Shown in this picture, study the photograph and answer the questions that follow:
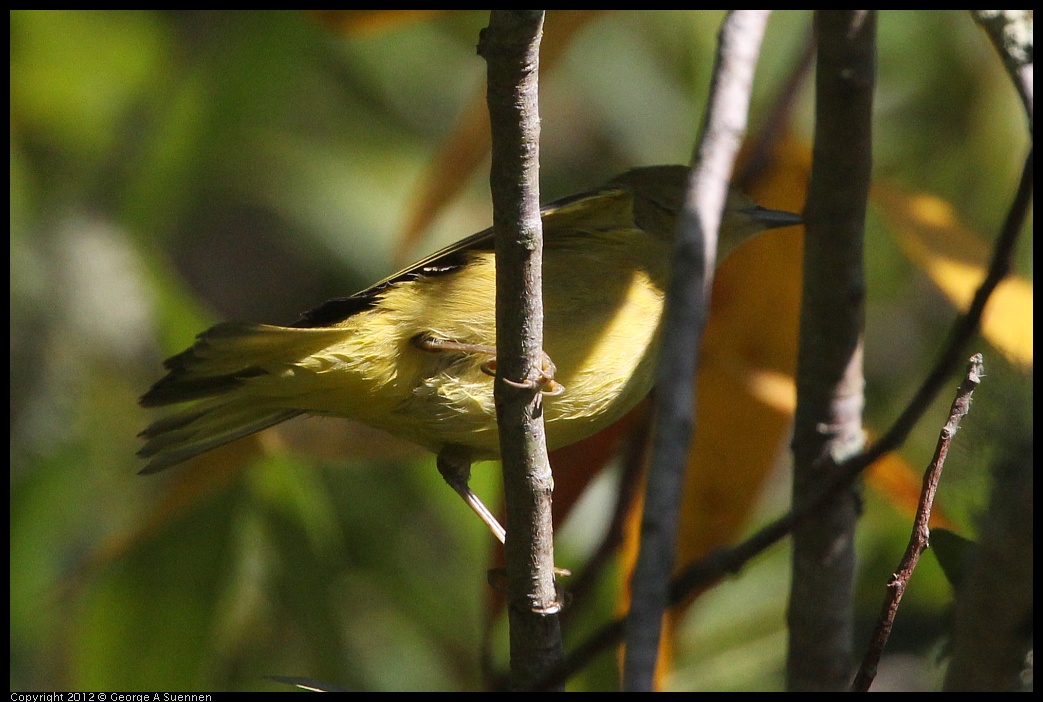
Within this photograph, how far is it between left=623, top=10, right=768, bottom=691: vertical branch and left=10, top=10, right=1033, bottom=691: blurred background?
1033mm

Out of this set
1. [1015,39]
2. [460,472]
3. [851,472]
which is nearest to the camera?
[851,472]

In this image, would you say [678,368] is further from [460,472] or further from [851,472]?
[460,472]

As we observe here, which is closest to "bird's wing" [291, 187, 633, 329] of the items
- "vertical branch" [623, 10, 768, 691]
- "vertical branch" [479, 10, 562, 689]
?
"vertical branch" [479, 10, 562, 689]

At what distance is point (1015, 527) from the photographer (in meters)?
1.61

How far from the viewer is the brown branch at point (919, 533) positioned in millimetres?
1912

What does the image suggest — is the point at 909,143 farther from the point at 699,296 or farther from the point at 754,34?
the point at 699,296

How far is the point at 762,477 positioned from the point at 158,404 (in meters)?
1.77

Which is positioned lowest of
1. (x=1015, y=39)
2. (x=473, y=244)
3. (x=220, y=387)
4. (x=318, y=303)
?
(x=220, y=387)

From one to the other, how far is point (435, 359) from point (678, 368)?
1.27m

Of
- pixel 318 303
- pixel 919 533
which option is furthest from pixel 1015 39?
pixel 318 303

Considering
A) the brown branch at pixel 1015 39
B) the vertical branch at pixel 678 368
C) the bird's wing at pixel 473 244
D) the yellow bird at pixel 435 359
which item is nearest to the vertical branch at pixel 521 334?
the vertical branch at pixel 678 368

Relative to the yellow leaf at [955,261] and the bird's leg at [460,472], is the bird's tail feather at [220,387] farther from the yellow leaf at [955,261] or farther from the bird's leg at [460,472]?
the yellow leaf at [955,261]

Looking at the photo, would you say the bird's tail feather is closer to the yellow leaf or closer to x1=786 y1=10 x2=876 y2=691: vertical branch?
x1=786 y1=10 x2=876 y2=691: vertical branch

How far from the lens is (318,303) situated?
3.15 meters
